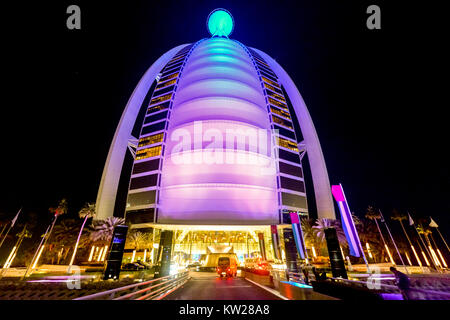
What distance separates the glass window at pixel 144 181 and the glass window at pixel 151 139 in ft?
39.8

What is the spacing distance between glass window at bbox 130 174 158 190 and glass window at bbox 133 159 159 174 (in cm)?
225

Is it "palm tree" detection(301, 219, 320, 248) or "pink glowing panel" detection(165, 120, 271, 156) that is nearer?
"pink glowing panel" detection(165, 120, 271, 156)

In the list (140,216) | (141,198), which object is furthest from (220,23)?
(140,216)

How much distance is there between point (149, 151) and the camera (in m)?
64.2

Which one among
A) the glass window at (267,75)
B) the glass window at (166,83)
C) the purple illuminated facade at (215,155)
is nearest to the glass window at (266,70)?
the glass window at (267,75)

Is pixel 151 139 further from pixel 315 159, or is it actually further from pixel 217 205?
pixel 315 159

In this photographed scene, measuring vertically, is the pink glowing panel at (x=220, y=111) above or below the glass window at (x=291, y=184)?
above

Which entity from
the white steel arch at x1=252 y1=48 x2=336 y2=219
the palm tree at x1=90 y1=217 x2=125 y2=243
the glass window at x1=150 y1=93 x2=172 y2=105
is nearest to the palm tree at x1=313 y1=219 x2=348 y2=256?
the white steel arch at x1=252 y1=48 x2=336 y2=219

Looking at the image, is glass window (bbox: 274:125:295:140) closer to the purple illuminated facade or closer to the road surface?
the purple illuminated facade

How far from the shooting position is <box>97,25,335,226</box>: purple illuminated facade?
168 ft

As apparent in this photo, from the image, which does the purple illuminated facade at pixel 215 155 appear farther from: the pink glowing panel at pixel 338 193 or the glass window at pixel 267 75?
the pink glowing panel at pixel 338 193

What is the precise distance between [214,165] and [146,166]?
23.0 meters

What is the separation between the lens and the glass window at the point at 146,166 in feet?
198

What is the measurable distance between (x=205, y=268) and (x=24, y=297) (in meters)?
22.8
